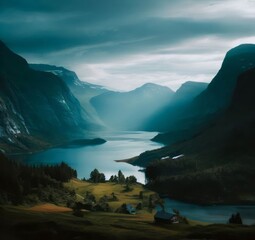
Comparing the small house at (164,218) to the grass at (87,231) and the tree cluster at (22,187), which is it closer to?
the grass at (87,231)

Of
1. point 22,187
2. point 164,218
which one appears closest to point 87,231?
point 164,218

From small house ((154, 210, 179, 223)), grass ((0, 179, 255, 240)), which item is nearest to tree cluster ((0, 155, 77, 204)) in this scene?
grass ((0, 179, 255, 240))

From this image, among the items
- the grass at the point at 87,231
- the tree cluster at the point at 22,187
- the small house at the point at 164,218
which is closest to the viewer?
the grass at the point at 87,231

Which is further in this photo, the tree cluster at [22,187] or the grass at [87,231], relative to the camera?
the tree cluster at [22,187]

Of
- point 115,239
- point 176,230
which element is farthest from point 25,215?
point 176,230

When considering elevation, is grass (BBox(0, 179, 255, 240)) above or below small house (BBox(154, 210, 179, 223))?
below

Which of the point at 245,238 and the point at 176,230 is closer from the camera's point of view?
the point at 245,238

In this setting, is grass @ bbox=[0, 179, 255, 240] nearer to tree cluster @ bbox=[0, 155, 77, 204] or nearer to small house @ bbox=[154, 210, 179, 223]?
small house @ bbox=[154, 210, 179, 223]

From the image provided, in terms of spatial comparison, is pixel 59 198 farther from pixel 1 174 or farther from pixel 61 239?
pixel 61 239

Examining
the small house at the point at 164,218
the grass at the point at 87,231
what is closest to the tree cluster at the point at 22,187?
the grass at the point at 87,231

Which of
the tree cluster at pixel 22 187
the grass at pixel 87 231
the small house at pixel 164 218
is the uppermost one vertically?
the tree cluster at pixel 22 187

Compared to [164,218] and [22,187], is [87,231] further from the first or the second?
[22,187]
